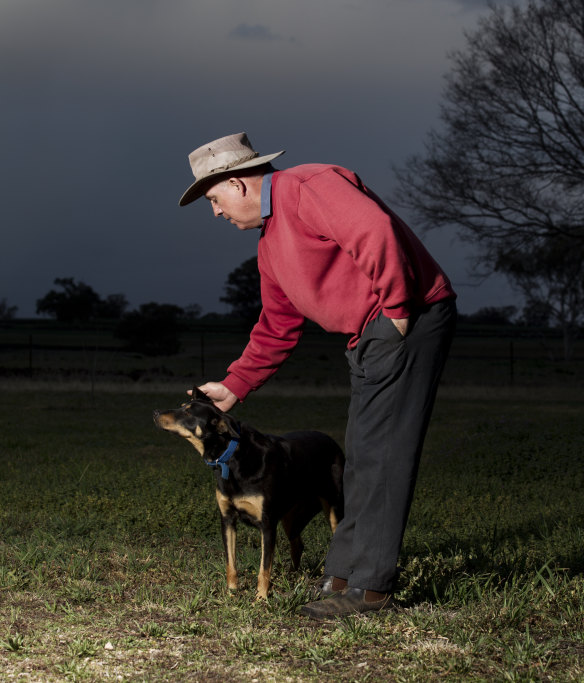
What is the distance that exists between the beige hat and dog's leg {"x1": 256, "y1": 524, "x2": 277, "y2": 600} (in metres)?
1.79

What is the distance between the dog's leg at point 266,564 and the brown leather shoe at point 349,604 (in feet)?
1.19

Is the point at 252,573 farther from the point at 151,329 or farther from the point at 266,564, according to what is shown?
the point at 151,329

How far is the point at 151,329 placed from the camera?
132ft

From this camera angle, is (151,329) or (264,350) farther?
(151,329)

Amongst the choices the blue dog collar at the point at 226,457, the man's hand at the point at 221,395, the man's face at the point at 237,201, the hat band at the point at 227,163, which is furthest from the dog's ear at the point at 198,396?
the hat band at the point at 227,163

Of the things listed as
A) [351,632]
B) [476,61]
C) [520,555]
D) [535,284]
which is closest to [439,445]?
[520,555]

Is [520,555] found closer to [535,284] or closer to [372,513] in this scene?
[372,513]

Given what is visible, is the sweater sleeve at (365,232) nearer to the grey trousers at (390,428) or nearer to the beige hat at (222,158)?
the grey trousers at (390,428)

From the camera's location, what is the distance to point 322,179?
397cm

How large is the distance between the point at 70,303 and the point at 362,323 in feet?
170

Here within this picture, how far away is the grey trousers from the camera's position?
4.03 meters

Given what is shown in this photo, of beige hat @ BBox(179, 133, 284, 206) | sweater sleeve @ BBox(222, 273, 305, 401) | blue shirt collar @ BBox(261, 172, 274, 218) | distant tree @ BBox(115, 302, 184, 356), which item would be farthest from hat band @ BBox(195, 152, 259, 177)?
distant tree @ BBox(115, 302, 184, 356)

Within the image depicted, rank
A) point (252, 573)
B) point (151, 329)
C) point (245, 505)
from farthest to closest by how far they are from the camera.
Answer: point (151, 329), point (252, 573), point (245, 505)

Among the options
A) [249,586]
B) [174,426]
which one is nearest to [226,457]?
[174,426]
